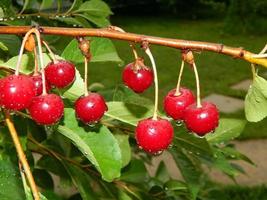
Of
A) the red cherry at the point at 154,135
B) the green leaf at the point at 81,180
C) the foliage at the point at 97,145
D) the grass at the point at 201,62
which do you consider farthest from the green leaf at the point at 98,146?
the grass at the point at 201,62

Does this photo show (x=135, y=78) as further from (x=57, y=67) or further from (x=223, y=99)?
(x=223, y=99)

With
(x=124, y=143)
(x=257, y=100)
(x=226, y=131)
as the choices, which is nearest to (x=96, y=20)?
(x=124, y=143)

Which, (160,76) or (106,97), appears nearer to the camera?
(106,97)

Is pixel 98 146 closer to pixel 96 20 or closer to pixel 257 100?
pixel 257 100

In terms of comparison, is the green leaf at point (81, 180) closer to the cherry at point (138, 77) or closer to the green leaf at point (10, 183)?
the green leaf at point (10, 183)

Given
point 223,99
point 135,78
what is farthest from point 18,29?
point 223,99
